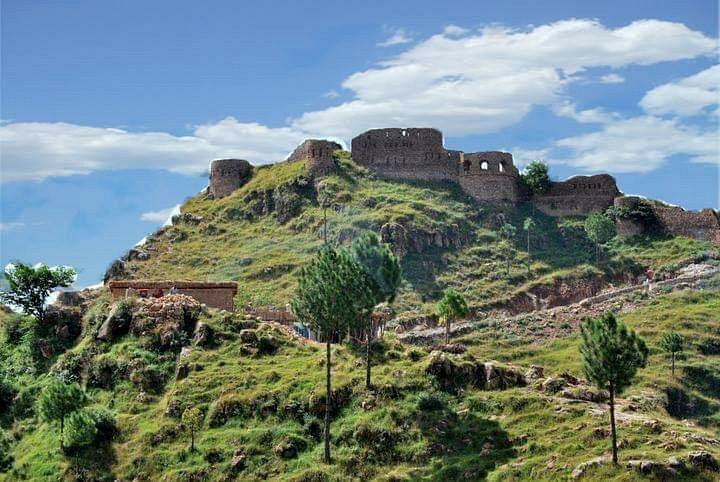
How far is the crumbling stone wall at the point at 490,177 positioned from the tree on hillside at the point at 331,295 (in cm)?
4798

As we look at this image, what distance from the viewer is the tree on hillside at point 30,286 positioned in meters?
70.7

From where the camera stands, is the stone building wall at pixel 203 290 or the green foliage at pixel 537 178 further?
the green foliage at pixel 537 178

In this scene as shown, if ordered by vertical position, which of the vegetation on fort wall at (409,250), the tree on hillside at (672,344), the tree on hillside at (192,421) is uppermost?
the vegetation on fort wall at (409,250)

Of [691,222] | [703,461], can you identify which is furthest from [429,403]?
[691,222]

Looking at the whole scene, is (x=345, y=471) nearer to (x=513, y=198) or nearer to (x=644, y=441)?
A: (x=644, y=441)

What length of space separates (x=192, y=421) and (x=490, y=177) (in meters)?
57.6

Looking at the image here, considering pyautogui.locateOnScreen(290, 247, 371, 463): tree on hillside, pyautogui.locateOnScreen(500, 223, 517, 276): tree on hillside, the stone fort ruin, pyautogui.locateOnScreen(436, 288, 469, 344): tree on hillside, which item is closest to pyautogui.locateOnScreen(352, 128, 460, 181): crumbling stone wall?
the stone fort ruin

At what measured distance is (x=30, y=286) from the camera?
233 feet

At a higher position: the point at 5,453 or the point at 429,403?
the point at 429,403

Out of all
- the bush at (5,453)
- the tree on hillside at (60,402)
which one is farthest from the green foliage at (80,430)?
the bush at (5,453)

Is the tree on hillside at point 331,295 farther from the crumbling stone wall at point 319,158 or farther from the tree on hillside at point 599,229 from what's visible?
the crumbling stone wall at point 319,158

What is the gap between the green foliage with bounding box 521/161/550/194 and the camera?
105 meters

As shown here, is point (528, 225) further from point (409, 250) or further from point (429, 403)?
point (429, 403)

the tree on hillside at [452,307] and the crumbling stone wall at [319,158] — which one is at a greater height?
the crumbling stone wall at [319,158]
